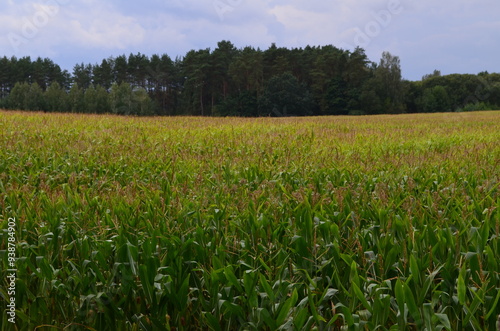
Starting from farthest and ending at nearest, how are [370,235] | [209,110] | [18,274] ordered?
1. [209,110]
2. [370,235]
3. [18,274]

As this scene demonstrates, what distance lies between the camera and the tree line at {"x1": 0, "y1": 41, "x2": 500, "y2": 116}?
65750 millimetres

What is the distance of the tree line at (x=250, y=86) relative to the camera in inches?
2589

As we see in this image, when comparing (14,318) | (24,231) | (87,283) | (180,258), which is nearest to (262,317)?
(180,258)

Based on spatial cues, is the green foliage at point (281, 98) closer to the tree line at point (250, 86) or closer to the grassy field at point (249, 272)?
the tree line at point (250, 86)

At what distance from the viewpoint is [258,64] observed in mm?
71625

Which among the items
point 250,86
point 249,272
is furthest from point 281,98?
point 249,272

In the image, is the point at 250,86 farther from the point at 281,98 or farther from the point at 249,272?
the point at 249,272

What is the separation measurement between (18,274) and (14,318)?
0.28 meters

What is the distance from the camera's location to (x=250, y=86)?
7394 cm

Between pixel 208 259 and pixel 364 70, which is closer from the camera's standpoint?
pixel 208 259

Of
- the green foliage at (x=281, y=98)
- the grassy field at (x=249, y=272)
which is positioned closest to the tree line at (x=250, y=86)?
the green foliage at (x=281, y=98)

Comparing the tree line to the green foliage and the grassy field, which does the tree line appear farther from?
the grassy field

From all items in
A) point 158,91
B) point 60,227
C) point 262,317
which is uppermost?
point 158,91

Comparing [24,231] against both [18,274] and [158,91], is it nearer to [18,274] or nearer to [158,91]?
[18,274]
